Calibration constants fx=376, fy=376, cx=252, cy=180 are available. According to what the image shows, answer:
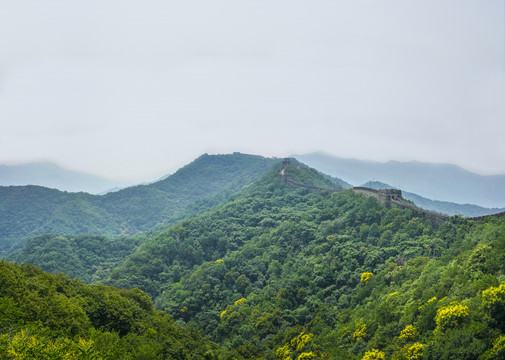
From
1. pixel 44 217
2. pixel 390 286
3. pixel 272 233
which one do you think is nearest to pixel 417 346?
pixel 390 286

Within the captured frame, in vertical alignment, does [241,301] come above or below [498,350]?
below

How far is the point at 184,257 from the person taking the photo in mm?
56906

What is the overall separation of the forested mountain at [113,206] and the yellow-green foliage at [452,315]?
87844 millimetres

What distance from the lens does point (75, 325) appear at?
19719 millimetres

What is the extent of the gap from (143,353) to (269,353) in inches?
498

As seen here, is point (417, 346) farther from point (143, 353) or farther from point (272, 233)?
point (272, 233)

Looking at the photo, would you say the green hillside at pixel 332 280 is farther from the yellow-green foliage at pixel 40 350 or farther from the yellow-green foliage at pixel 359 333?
the yellow-green foliage at pixel 40 350

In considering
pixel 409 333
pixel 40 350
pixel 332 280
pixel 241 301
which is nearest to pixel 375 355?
pixel 409 333

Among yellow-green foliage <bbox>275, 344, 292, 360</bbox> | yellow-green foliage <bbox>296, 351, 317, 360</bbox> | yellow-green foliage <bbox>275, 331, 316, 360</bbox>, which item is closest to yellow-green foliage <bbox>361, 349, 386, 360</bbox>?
yellow-green foliage <bbox>296, 351, 317, 360</bbox>

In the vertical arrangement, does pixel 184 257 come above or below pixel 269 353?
above

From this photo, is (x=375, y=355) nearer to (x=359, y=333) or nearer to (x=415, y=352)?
(x=415, y=352)

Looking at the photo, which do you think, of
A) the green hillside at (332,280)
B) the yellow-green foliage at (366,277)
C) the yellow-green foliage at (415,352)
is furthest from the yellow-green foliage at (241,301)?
the yellow-green foliage at (415,352)

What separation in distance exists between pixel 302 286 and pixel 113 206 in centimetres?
10374

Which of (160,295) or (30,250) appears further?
(30,250)
